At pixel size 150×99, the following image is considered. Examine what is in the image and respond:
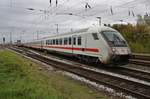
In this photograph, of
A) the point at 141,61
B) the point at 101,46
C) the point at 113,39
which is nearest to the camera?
the point at 101,46

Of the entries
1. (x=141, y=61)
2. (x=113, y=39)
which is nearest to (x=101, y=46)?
(x=113, y=39)

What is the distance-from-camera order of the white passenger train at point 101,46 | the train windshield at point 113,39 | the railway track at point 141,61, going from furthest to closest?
the railway track at point 141,61 < the train windshield at point 113,39 < the white passenger train at point 101,46

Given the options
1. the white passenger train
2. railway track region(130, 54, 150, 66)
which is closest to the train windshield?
the white passenger train

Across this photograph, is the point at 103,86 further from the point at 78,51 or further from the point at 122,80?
the point at 78,51

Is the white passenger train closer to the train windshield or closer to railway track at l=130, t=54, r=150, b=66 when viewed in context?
the train windshield

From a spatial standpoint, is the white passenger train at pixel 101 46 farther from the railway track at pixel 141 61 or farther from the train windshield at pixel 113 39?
the railway track at pixel 141 61

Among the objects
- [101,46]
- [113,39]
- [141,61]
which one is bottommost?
[141,61]

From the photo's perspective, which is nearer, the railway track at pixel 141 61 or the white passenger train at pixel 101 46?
the white passenger train at pixel 101 46

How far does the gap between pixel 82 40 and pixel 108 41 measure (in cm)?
415

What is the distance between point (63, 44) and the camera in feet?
99.9

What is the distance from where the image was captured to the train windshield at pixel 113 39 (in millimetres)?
19658

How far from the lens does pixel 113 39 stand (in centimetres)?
2005

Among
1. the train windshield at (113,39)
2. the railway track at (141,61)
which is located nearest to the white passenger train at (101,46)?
the train windshield at (113,39)

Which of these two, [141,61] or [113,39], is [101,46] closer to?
[113,39]
